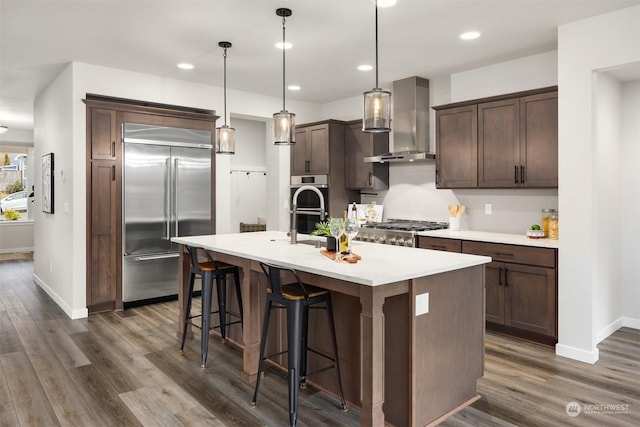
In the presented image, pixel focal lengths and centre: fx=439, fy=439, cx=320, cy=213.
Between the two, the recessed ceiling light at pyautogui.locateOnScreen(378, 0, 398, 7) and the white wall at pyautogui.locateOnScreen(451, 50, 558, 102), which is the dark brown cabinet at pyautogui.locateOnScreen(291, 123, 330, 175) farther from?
the recessed ceiling light at pyautogui.locateOnScreen(378, 0, 398, 7)

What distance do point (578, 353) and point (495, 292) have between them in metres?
0.83

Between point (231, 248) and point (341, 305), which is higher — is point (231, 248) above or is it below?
above

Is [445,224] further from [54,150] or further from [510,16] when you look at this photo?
[54,150]

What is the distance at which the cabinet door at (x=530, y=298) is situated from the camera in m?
3.74

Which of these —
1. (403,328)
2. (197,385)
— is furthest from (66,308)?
(403,328)

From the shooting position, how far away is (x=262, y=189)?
28.9ft

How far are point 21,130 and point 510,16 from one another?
9648 mm

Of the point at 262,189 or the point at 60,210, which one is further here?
the point at 262,189

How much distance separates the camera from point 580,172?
3.53 metres

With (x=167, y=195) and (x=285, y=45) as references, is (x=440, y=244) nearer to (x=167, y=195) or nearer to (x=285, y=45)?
(x=285, y=45)

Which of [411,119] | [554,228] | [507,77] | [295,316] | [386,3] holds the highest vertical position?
[386,3]

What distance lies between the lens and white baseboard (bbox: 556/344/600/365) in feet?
11.3

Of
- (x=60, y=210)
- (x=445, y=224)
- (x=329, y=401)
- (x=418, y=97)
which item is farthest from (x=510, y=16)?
(x=60, y=210)

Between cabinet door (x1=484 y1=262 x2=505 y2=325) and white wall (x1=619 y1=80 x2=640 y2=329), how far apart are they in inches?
49.6
